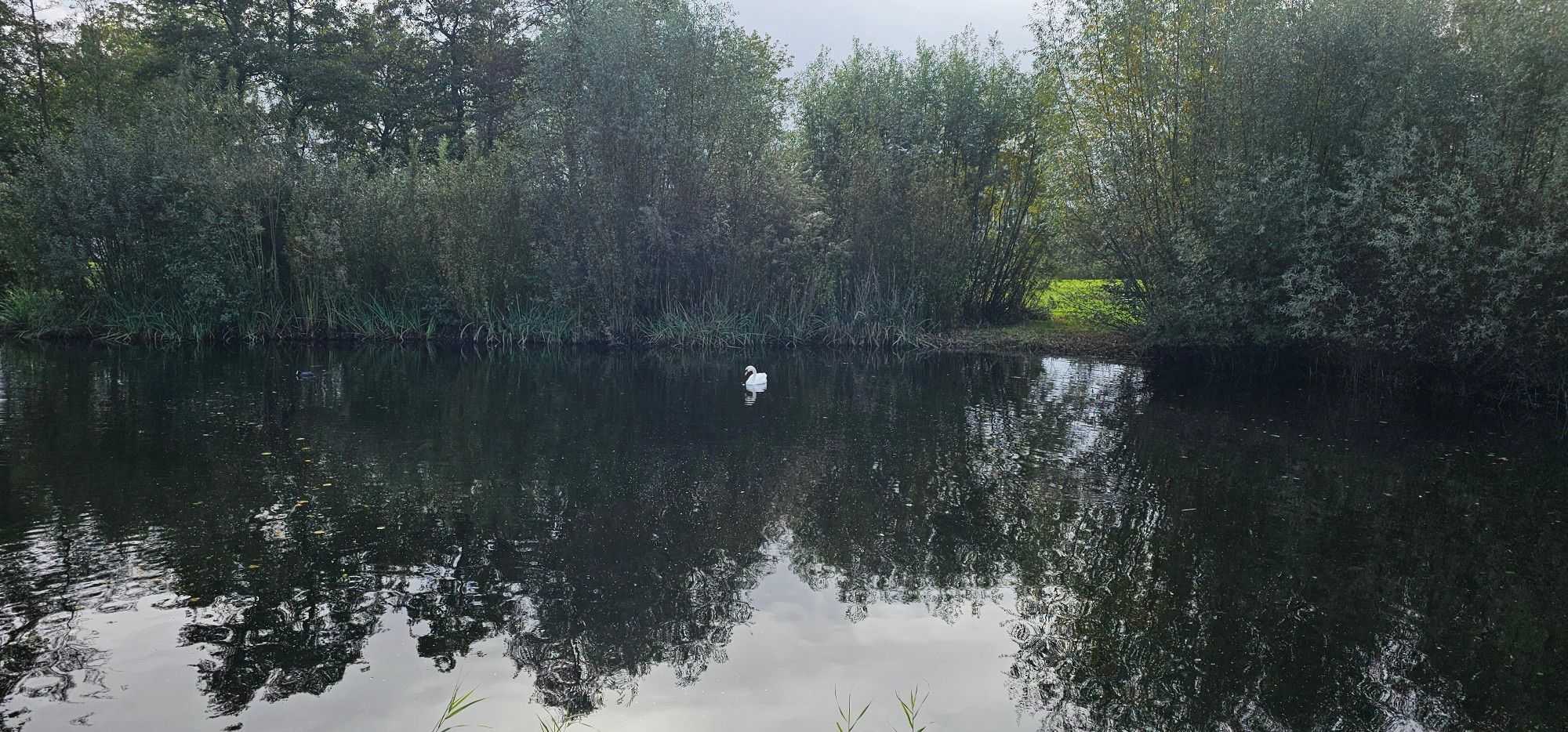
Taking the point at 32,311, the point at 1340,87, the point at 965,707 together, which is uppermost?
the point at 1340,87

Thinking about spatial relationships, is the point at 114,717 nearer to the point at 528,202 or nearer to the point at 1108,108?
→ the point at 528,202

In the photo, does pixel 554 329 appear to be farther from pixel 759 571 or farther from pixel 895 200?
pixel 759 571

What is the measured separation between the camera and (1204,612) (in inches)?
219

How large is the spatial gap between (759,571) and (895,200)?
54.7 feet

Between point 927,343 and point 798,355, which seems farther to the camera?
point 927,343

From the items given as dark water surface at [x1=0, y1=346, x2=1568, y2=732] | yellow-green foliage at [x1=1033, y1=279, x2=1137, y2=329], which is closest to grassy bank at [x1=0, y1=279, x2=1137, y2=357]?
yellow-green foliage at [x1=1033, y1=279, x2=1137, y2=329]

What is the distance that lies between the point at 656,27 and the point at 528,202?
16.1ft

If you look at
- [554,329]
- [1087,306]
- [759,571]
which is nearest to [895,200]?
[1087,306]

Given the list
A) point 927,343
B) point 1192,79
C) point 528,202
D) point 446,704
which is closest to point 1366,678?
point 446,704

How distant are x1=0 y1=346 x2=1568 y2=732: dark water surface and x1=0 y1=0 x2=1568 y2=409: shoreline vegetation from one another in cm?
407

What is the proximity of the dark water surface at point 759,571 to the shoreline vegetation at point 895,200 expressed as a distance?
4066 mm

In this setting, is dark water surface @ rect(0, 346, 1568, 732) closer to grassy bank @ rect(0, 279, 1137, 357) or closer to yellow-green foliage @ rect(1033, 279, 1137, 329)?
yellow-green foliage @ rect(1033, 279, 1137, 329)

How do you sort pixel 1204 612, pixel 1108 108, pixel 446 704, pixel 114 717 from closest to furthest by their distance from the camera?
pixel 114 717, pixel 446 704, pixel 1204 612, pixel 1108 108

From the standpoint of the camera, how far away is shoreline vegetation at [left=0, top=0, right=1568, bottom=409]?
44.7 feet
